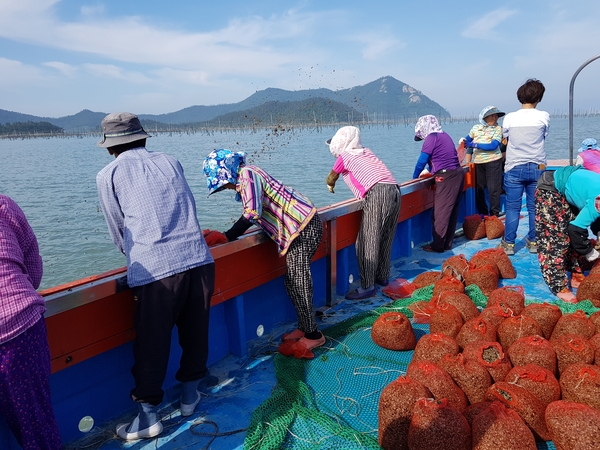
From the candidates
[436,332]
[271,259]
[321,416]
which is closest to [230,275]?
[271,259]

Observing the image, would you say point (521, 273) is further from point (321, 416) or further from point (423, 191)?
point (321, 416)

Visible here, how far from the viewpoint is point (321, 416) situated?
243cm

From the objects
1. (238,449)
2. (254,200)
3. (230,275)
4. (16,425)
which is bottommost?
(238,449)

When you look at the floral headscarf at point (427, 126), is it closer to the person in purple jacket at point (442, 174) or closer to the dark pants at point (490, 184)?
the person in purple jacket at point (442, 174)

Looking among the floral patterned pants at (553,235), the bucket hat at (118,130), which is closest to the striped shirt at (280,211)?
the bucket hat at (118,130)

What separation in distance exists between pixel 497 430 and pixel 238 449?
124cm

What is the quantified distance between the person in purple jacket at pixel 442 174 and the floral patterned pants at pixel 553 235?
4.29 ft

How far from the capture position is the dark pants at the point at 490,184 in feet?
20.7

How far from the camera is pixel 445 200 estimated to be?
529 cm

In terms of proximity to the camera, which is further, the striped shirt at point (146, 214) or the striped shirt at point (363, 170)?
the striped shirt at point (363, 170)

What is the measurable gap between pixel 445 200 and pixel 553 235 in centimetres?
153

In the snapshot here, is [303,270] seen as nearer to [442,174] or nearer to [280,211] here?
[280,211]

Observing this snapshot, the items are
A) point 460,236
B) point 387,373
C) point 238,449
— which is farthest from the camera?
point 460,236

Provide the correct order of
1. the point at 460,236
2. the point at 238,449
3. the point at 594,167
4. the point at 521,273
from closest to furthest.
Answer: the point at 238,449 → the point at 594,167 → the point at 521,273 → the point at 460,236
